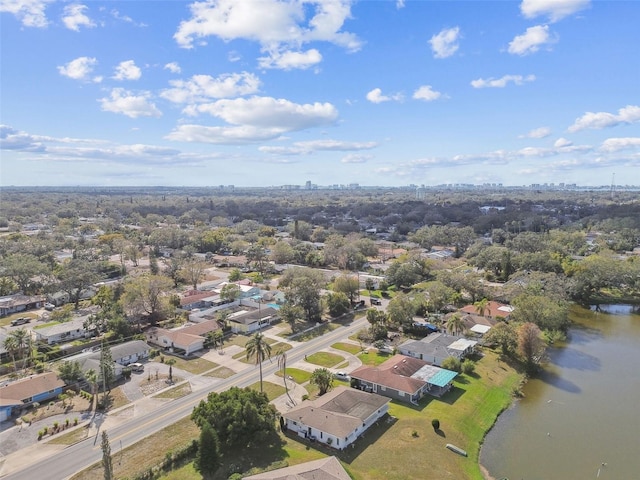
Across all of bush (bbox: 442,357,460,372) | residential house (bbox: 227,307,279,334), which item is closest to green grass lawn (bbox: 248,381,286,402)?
residential house (bbox: 227,307,279,334)

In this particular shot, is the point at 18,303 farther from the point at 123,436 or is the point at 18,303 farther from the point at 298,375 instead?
the point at 298,375

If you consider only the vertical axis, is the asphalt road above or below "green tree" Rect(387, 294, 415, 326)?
below

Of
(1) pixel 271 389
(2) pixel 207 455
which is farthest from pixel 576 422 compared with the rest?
(2) pixel 207 455

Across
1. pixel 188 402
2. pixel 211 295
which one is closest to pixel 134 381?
pixel 188 402

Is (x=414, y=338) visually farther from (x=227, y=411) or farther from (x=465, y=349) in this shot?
(x=227, y=411)

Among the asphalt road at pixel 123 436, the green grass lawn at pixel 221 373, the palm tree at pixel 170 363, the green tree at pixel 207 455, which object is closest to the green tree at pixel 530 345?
the asphalt road at pixel 123 436

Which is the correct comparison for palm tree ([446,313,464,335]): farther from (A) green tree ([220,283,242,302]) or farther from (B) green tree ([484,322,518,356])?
(A) green tree ([220,283,242,302])

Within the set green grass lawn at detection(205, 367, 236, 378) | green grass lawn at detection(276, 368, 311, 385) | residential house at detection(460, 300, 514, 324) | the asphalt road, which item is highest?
residential house at detection(460, 300, 514, 324)

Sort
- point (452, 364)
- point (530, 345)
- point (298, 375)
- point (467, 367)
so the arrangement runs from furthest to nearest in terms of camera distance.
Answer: point (530, 345) < point (467, 367) < point (452, 364) < point (298, 375)
